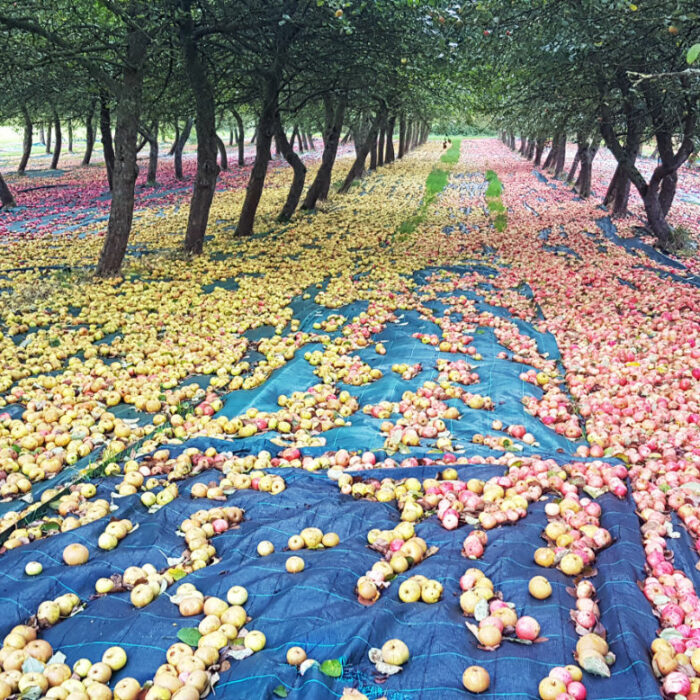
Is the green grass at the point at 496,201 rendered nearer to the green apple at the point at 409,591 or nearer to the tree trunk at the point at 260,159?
the tree trunk at the point at 260,159

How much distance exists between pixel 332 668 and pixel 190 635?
0.84 m

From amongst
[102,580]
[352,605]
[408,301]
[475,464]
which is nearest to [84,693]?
[102,580]

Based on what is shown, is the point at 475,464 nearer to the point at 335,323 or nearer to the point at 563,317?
the point at 335,323

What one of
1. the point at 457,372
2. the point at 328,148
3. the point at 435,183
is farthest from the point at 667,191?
the point at 435,183

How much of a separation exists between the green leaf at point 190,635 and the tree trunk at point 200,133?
1100 cm

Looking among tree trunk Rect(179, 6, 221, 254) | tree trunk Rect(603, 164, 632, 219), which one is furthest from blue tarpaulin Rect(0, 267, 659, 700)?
tree trunk Rect(603, 164, 632, 219)

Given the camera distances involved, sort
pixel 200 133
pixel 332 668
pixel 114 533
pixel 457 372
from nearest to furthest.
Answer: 1. pixel 332 668
2. pixel 114 533
3. pixel 457 372
4. pixel 200 133

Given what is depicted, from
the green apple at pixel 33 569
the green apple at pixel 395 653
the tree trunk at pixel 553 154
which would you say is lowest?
the green apple at pixel 33 569

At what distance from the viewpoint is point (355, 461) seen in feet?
15.7

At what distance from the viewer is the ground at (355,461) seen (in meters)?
2.89

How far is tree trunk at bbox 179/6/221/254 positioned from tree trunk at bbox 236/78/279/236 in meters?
1.94

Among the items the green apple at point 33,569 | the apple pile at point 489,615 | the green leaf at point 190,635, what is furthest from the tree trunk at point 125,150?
the apple pile at point 489,615

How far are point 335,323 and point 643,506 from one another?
18.2 ft

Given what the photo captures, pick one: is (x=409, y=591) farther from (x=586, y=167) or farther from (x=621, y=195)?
(x=586, y=167)
